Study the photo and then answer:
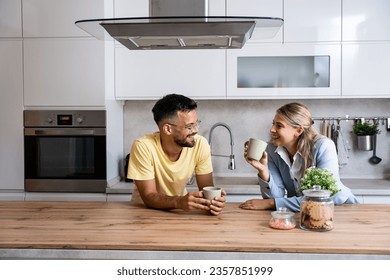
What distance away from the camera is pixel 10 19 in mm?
3803

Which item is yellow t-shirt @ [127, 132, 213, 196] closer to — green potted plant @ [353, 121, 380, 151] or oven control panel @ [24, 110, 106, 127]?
oven control panel @ [24, 110, 106, 127]

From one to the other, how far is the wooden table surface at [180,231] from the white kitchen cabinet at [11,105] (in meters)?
1.39

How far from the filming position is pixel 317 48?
3.85m

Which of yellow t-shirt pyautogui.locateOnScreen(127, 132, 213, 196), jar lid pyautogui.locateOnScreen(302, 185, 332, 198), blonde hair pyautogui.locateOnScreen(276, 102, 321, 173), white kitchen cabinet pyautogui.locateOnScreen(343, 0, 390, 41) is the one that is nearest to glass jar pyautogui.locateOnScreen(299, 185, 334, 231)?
jar lid pyautogui.locateOnScreen(302, 185, 332, 198)

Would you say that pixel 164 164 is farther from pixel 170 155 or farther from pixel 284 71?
pixel 284 71

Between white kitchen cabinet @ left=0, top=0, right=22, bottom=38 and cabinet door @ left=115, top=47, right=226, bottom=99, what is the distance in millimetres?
747

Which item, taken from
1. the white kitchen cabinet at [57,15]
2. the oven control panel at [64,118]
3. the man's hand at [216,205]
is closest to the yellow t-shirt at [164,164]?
the man's hand at [216,205]

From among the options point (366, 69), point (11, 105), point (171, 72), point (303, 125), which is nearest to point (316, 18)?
point (366, 69)

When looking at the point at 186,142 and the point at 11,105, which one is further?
the point at 11,105

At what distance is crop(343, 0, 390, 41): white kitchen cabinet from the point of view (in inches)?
149

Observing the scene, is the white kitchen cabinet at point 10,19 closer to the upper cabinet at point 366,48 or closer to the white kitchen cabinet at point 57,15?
the white kitchen cabinet at point 57,15

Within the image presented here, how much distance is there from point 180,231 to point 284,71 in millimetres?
2183

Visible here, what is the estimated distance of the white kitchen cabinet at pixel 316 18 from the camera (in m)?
3.83
